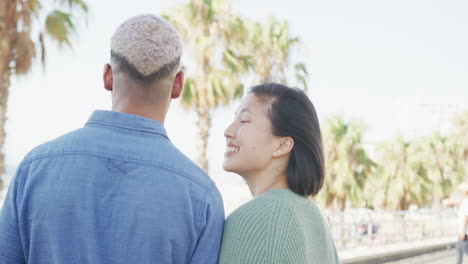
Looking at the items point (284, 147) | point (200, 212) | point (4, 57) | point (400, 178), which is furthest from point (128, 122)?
point (400, 178)

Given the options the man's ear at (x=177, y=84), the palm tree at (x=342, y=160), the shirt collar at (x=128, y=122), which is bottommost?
the palm tree at (x=342, y=160)

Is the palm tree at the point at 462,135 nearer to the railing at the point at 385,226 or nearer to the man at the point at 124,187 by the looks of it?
the railing at the point at 385,226

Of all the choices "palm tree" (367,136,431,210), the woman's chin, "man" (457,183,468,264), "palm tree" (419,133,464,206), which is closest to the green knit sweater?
the woman's chin

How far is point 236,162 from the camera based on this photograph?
207 cm

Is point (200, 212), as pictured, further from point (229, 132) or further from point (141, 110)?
point (229, 132)

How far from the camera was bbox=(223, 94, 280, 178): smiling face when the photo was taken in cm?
203

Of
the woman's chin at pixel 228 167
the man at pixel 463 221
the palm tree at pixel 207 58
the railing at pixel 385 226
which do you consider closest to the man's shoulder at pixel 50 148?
the woman's chin at pixel 228 167

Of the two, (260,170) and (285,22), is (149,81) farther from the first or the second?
(285,22)

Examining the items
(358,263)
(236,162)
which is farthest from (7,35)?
(236,162)

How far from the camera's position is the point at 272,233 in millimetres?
1725

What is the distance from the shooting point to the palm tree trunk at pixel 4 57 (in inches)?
404

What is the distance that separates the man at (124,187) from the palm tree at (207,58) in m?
16.8

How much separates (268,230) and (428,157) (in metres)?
31.2

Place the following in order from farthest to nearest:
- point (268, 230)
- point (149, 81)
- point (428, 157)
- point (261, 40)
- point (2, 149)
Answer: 1. point (428, 157)
2. point (261, 40)
3. point (2, 149)
4. point (268, 230)
5. point (149, 81)
